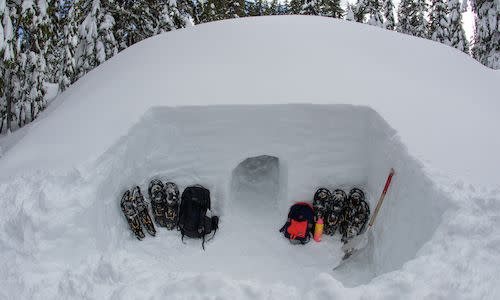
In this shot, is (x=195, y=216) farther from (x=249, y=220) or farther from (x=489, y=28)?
(x=489, y=28)

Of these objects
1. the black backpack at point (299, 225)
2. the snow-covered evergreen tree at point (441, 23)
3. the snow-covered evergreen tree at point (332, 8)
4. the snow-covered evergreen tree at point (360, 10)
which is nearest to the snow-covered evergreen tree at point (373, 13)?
A: the snow-covered evergreen tree at point (360, 10)

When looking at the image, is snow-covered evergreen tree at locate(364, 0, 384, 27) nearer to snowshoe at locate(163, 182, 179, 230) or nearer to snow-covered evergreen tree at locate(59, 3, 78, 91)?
snow-covered evergreen tree at locate(59, 3, 78, 91)

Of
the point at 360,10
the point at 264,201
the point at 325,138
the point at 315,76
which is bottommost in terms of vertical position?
the point at 264,201

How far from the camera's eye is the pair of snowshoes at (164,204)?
225 inches

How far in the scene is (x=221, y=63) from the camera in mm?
6680

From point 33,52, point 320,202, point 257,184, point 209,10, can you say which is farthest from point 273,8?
point 320,202

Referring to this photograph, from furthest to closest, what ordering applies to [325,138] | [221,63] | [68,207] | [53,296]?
[221,63]
[325,138]
[68,207]
[53,296]

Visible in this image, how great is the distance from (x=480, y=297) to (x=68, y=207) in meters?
4.40

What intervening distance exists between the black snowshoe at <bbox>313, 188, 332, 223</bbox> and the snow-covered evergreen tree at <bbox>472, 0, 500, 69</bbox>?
1187 centimetres

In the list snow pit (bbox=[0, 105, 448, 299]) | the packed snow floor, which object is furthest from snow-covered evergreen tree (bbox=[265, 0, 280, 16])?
snow pit (bbox=[0, 105, 448, 299])

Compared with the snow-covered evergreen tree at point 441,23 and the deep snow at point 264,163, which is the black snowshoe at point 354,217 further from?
the snow-covered evergreen tree at point 441,23

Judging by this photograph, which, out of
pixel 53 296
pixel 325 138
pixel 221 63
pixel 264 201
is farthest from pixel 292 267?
A: pixel 221 63

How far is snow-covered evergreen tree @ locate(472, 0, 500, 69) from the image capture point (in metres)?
13.1

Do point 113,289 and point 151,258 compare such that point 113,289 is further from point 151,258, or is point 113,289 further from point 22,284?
point 151,258
